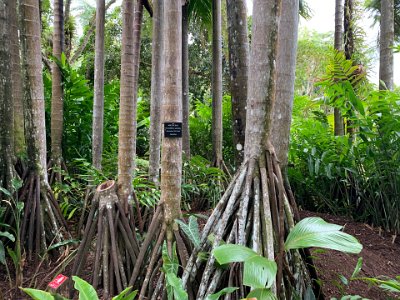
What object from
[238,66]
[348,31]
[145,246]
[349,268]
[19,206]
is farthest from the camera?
[348,31]

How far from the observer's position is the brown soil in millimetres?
2895

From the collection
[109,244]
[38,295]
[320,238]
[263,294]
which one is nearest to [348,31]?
[320,238]

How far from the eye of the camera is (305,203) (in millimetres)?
5105

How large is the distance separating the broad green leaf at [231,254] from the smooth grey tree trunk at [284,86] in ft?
4.58

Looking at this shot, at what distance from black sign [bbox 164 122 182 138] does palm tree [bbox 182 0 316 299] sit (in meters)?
0.53

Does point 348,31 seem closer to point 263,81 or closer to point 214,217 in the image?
point 263,81

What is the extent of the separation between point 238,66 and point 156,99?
1124mm

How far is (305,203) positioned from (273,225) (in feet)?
9.38

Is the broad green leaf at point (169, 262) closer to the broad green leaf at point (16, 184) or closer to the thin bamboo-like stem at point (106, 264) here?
the thin bamboo-like stem at point (106, 264)

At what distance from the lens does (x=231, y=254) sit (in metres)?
2.00

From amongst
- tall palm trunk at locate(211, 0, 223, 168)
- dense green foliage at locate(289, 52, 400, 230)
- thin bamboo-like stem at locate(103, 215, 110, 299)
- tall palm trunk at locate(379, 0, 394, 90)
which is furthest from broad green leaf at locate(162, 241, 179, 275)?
tall palm trunk at locate(379, 0, 394, 90)

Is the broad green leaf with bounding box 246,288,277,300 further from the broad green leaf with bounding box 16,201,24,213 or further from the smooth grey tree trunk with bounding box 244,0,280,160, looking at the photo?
the broad green leaf with bounding box 16,201,24,213

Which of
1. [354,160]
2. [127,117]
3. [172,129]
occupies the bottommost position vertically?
[354,160]

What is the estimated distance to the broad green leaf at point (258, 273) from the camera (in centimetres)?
186
